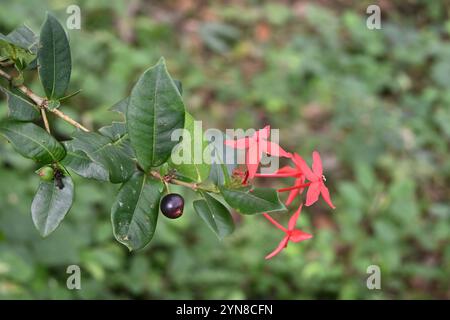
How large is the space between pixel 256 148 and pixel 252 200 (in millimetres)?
89

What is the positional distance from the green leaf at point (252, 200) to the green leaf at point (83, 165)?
212 mm

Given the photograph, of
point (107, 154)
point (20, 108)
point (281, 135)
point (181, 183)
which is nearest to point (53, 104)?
point (20, 108)

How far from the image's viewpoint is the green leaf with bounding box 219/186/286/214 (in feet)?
3.16

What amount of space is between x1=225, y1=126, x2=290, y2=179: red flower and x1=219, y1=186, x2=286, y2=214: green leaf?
31 mm

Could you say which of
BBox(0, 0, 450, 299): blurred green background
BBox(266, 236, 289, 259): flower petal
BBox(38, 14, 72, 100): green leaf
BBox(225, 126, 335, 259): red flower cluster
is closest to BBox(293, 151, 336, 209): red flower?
BBox(225, 126, 335, 259): red flower cluster

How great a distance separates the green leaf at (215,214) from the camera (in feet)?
3.32

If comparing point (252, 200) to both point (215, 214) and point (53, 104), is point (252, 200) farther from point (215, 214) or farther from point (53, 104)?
point (53, 104)

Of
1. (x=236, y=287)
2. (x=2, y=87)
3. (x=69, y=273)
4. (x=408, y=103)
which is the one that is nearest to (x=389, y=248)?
(x=236, y=287)

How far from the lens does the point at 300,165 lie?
40.4 inches

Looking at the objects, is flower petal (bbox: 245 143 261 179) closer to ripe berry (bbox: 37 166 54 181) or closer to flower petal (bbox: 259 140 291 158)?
flower petal (bbox: 259 140 291 158)

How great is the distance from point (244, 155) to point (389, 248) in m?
1.95

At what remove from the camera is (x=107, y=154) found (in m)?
0.94

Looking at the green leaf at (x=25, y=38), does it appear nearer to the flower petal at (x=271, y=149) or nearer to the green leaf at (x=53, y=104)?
the green leaf at (x=53, y=104)

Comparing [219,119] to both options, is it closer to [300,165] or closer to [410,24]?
[410,24]
